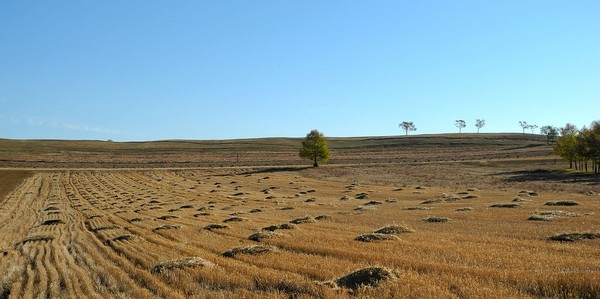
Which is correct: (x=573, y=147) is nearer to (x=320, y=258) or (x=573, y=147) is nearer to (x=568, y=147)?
(x=568, y=147)

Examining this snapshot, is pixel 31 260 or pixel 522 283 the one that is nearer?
pixel 522 283

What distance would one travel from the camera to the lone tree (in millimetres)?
117750

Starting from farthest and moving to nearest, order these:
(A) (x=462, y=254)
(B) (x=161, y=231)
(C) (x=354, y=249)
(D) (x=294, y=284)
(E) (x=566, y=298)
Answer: (B) (x=161, y=231) < (C) (x=354, y=249) < (A) (x=462, y=254) < (D) (x=294, y=284) < (E) (x=566, y=298)

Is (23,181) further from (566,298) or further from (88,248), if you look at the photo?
(566,298)

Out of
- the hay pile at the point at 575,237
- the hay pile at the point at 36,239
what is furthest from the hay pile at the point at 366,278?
the hay pile at the point at 36,239

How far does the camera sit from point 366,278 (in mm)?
10453

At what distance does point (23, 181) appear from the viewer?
7831cm

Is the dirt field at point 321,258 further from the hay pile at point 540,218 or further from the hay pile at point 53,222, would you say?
the hay pile at point 53,222

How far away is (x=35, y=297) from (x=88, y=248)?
300 inches

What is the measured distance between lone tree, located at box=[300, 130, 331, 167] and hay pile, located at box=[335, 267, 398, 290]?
350 feet

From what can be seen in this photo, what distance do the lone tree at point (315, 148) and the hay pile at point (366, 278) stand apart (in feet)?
350

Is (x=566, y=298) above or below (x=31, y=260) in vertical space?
above

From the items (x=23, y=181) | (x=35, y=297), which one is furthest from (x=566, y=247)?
(x=23, y=181)

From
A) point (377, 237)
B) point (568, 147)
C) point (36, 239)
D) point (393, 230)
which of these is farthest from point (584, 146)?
point (36, 239)
